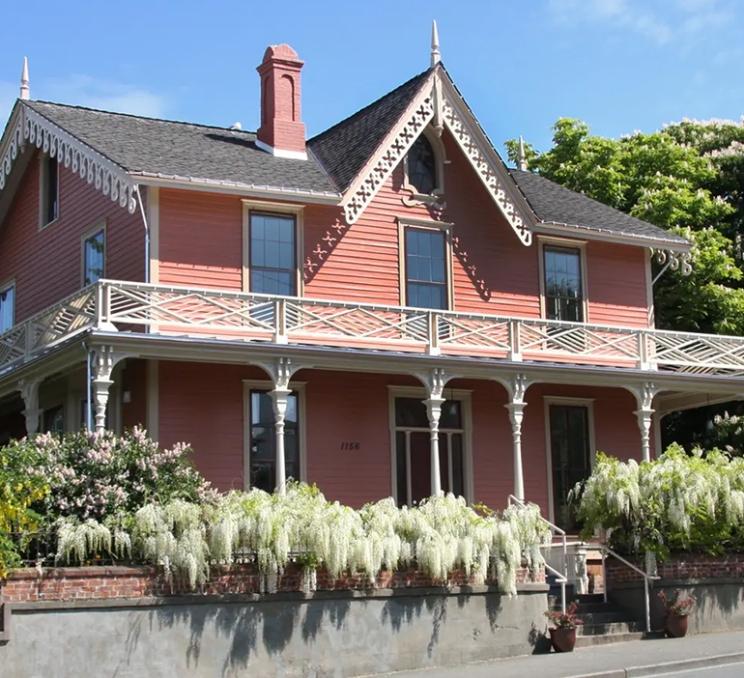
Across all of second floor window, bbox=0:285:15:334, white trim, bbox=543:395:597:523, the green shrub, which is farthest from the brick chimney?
the green shrub

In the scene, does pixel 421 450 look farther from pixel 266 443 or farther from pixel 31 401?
pixel 31 401

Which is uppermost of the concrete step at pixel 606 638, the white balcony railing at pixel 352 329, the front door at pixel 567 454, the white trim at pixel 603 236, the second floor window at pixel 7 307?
the white trim at pixel 603 236

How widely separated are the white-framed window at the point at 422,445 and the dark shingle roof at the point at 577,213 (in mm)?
4655

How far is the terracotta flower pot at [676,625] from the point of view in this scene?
69.6ft

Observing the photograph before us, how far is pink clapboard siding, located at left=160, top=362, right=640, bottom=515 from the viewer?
25.1 meters

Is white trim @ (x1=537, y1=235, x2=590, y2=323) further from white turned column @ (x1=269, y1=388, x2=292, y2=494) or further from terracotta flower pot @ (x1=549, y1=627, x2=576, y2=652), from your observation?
terracotta flower pot @ (x1=549, y1=627, x2=576, y2=652)

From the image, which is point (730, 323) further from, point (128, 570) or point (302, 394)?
point (128, 570)

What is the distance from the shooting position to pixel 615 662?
18266 millimetres

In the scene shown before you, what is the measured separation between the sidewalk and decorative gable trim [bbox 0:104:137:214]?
10.7m

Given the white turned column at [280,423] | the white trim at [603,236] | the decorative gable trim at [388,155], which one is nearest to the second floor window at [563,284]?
the white trim at [603,236]

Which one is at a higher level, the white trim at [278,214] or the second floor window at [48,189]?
the second floor window at [48,189]

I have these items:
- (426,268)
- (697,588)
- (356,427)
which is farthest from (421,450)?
(697,588)

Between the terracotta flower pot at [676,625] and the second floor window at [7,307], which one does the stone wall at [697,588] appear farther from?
the second floor window at [7,307]

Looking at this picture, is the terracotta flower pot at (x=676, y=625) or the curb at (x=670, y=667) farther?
the terracotta flower pot at (x=676, y=625)
